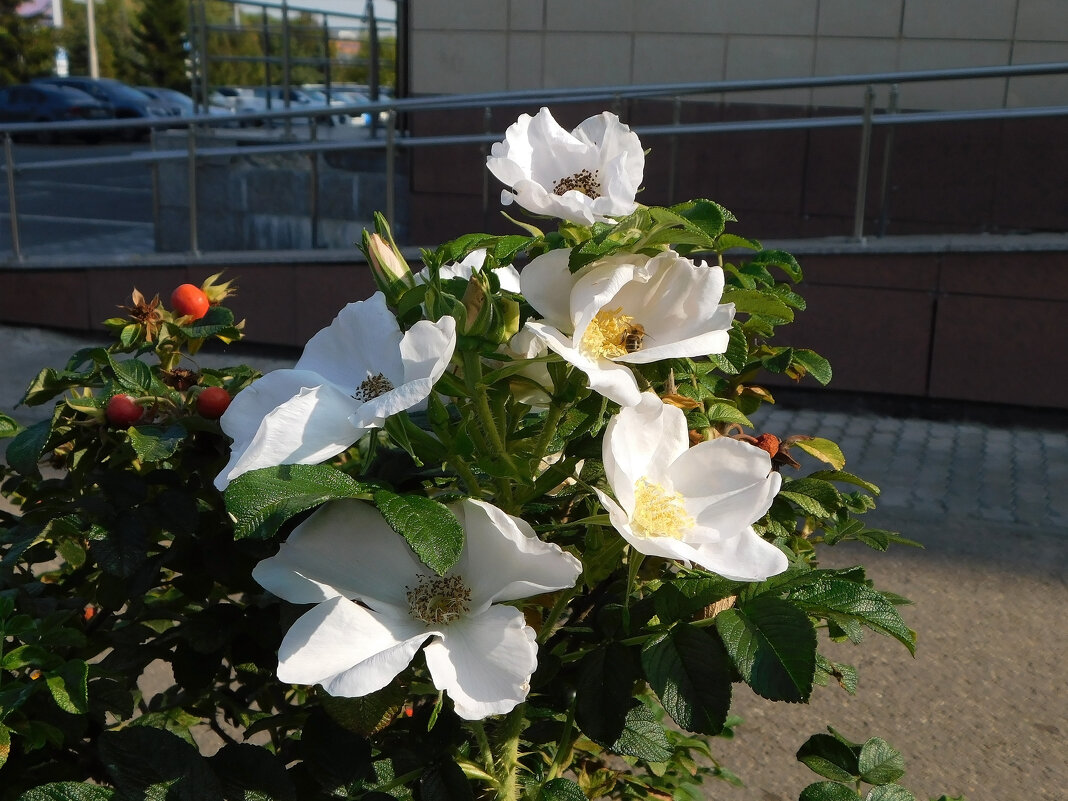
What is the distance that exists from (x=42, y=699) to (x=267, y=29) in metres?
10.3

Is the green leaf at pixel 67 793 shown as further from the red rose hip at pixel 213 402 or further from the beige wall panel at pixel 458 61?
the beige wall panel at pixel 458 61

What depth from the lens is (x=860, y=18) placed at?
7.21 meters

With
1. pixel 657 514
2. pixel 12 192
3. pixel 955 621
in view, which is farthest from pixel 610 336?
pixel 12 192

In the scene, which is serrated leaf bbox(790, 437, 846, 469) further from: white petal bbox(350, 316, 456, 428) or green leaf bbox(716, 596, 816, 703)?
white petal bbox(350, 316, 456, 428)

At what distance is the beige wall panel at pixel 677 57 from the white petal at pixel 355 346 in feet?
21.8

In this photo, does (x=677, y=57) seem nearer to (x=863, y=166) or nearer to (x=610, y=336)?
(x=863, y=166)

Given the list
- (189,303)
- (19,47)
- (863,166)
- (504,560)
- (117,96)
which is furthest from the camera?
(19,47)

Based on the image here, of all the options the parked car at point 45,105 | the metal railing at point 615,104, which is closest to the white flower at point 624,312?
the metal railing at point 615,104

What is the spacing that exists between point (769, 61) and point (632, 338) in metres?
6.73

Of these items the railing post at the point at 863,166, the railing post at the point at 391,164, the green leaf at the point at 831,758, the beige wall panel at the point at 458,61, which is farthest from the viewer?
the beige wall panel at the point at 458,61

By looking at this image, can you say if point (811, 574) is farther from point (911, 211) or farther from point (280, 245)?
point (280, 245)

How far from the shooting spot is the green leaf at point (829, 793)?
57.0 inches

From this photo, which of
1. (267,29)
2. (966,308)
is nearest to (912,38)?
(966,308)

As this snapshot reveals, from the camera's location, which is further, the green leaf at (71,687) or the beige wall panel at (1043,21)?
the beige wall panel at (1043,21)
